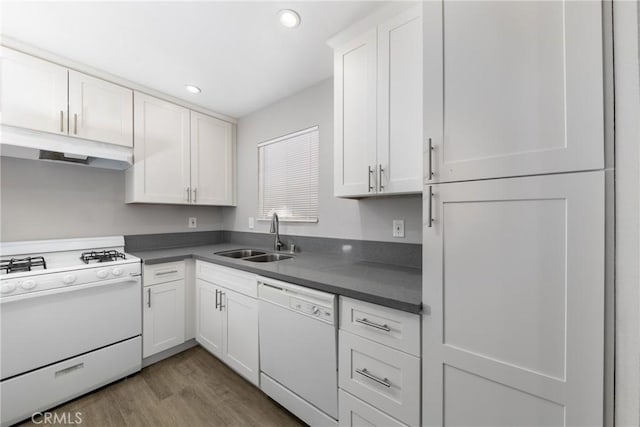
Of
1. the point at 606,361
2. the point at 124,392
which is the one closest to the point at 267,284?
the point at 124,392

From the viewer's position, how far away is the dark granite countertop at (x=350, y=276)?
1103 mm

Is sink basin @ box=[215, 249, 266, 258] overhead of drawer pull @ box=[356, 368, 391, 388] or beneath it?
overhead

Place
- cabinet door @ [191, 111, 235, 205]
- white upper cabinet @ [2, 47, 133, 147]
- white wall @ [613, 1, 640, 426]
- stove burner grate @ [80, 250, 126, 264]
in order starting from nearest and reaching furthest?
white wall @ [613, 1, 640, 426] < white upper cabinet @ [2, 47, 133, 147] < stove burner grate @ [80, 250, 126, 264] < cabinet door @ [191, 111, 235, 205]

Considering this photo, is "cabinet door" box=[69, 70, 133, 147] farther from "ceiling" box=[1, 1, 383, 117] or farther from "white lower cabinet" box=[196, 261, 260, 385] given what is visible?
"white lower cabinet" box=[196, 261, 260, 385]

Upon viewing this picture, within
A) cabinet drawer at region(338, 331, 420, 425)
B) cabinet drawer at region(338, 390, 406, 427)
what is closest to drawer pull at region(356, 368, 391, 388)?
cabinet drawer at region(338, 331, 420, 425)

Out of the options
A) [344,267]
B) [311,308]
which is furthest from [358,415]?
[344,267]

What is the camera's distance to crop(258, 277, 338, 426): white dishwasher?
1301 millimetres

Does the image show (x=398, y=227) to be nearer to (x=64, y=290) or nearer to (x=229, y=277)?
(x=229, y=277)

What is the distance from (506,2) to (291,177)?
1.88 m

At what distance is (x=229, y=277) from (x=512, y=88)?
76.6 inches

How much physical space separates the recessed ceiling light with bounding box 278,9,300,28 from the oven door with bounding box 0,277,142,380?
2067 millimetres

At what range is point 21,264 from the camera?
5.42 feet

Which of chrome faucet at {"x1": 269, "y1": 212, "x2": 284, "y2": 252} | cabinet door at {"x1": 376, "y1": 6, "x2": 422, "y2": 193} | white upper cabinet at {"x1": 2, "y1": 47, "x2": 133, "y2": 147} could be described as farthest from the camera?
chrome faucet at {"x1": 269, "y1": 212, "x2": 284, "y2": 252}

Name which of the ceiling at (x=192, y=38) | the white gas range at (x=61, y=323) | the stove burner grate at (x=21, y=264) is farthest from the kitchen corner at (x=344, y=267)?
the ceiling at (x=192, y=38)
